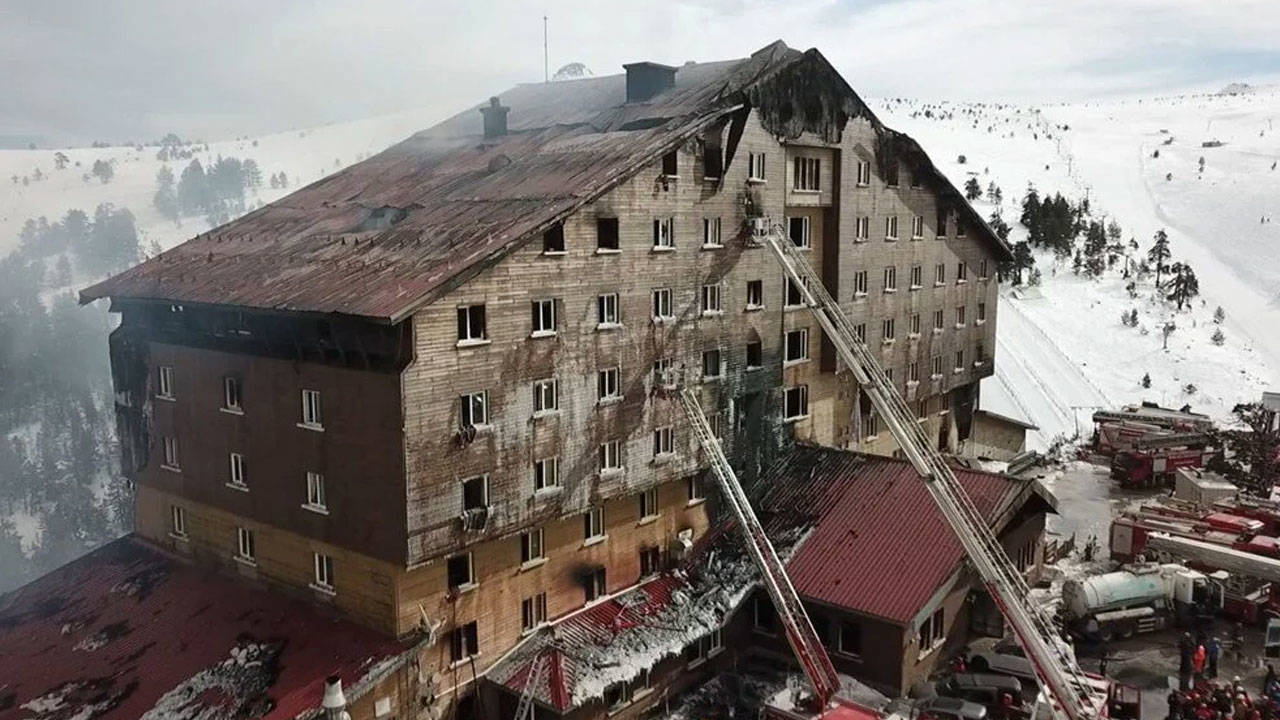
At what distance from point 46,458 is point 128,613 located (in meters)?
69.9

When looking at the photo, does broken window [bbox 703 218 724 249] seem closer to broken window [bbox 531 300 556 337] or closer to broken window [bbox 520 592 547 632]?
broken window [bbox 531 300 556 337]

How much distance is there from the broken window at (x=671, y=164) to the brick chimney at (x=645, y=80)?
265 inches

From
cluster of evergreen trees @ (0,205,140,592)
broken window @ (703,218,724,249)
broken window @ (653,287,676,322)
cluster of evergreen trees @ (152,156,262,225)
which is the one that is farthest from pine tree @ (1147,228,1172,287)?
cluster of evergreen trees @ (152,156,262,225)

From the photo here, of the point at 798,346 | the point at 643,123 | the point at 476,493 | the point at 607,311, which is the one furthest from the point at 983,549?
the point at 643,123

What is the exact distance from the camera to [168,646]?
2439 cm

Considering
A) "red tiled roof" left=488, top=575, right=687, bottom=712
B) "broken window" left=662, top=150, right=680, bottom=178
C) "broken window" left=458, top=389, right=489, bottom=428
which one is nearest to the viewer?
"broken window" left=458, top=389, right=489, bottom=428

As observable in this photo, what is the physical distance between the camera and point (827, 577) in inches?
1089

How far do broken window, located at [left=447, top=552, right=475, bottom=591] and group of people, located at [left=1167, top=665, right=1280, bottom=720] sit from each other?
707 inches

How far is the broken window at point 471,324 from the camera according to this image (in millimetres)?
23000

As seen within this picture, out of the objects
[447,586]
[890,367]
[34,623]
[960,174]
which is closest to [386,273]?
[447,586]

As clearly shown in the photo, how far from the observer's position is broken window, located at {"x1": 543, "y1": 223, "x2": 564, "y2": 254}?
24797mm

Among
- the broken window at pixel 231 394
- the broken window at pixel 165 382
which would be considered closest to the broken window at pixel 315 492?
the broken window at pixel 231 394

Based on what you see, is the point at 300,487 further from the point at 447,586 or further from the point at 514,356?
the point at 514,356

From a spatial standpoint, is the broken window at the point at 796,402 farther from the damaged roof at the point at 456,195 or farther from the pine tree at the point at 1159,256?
the pine tree at the point at 1159,256
